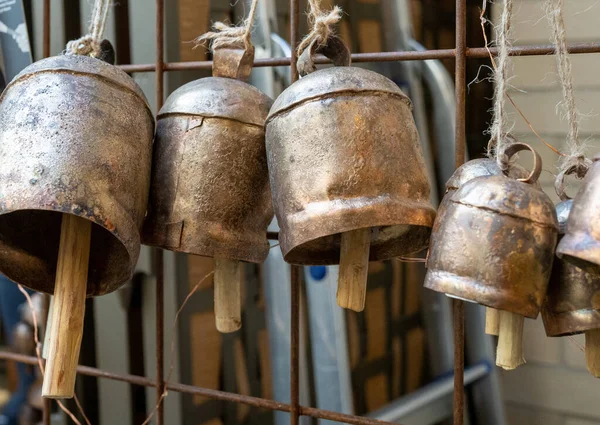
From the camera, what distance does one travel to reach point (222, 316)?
0.71 meters

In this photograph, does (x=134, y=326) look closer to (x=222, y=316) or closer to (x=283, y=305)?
(x=283, y=305)

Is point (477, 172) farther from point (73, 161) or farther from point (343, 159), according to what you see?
point (73, 161)

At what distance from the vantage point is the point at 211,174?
25.7 inches

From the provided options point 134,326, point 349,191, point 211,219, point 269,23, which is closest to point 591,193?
point 349,191

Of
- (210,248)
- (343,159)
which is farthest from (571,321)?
(210,248)

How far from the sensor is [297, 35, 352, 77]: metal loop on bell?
659 mm

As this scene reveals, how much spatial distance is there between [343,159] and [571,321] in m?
0.26

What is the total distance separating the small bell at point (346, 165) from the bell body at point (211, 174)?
0.05 metres

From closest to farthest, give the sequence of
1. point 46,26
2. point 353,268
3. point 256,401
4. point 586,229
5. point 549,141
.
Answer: point 586,229
point 353,268
point 256,401
point 46,26
point 549,141

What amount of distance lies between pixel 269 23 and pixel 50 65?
681mm

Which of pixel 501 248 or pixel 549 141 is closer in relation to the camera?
pixel 501 248

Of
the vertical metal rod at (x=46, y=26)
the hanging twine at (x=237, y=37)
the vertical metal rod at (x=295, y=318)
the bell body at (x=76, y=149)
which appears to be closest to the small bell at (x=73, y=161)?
the bell body at (x=76, y=149)

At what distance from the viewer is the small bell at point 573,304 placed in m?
0.55

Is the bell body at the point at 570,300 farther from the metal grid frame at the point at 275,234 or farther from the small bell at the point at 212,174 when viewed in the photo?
the small bell at the point at 212,174
